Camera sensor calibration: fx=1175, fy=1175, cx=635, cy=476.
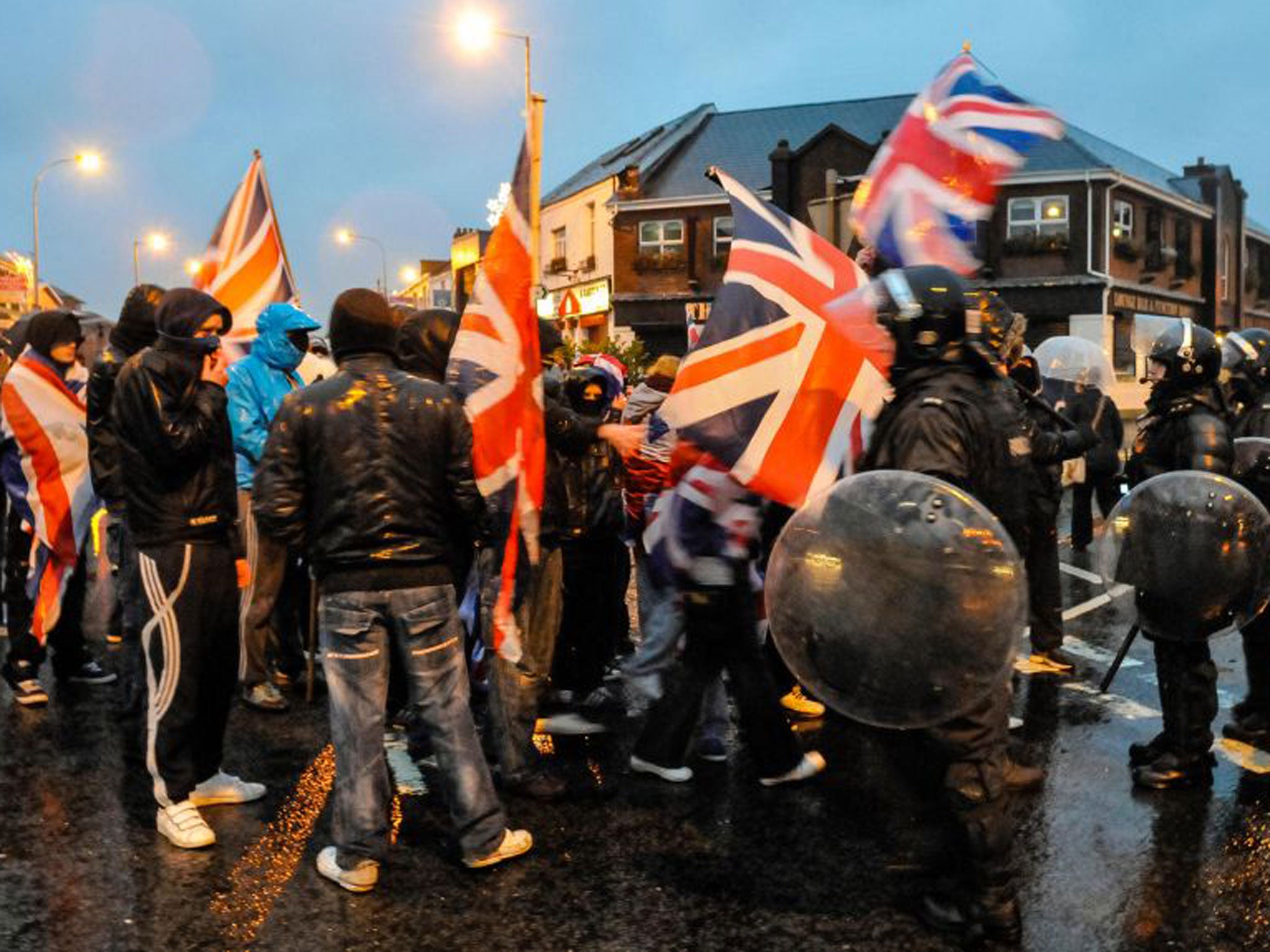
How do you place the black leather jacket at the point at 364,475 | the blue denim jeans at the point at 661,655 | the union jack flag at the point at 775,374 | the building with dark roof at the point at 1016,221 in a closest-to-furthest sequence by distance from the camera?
the black leather jacket at the point at 364,475 < the union jack flag at the point at 775,374 < the blue denim jeans at the point at 661,655 < the building with dark roof at the point at 1016,221

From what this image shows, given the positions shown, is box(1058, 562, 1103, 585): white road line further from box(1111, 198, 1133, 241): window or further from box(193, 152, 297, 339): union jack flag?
box(1111, 198, 1133, 241): window

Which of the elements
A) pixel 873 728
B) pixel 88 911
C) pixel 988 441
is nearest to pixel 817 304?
pixel 988 441

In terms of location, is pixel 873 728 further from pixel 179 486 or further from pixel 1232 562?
pixel 179 486

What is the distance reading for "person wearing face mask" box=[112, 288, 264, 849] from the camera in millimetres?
A: 4422

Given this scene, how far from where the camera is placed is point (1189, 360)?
4.99 m

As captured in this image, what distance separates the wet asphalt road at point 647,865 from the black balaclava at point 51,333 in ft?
6.86

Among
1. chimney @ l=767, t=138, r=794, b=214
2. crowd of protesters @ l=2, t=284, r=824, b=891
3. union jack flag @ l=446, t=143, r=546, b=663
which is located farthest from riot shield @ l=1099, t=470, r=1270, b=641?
chimney @ l=767, t=138, r=794, b=214

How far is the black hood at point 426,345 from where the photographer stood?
5090 millimetres

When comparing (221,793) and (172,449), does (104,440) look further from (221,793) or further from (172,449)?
(221,793)

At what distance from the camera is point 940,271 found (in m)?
3.83

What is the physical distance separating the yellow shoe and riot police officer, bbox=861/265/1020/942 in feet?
7.86

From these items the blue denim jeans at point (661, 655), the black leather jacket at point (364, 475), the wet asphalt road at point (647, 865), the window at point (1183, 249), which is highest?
the window at point (1183, 249)

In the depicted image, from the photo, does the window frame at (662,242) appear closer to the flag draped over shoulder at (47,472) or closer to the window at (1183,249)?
the window at (1183,249)

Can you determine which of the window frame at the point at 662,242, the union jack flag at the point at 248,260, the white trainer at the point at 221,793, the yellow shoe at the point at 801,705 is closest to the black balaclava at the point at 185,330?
the white trainer at the point at 221,793
